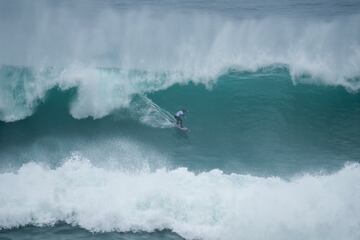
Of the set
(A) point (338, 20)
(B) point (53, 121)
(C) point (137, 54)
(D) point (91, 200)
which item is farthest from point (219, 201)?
(A) point (338, 20)

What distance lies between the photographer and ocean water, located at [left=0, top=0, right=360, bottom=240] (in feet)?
31.7

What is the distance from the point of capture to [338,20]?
19.8 metres

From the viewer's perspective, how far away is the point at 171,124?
14.1 metres

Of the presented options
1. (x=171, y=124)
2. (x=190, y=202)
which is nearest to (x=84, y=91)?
(x=171, y=124)

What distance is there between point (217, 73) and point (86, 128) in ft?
20.0

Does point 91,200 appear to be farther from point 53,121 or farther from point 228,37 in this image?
point 228,37

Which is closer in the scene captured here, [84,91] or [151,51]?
[84,91]

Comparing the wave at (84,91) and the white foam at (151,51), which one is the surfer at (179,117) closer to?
the wave at (84,91)

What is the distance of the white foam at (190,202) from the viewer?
9242mm

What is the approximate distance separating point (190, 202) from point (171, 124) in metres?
4.62

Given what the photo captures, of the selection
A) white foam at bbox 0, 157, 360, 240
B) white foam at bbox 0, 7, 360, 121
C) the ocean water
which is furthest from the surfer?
white foam at bbox 0, 157, 360, 240

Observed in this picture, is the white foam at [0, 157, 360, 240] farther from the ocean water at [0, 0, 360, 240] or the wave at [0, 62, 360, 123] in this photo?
the wave at [0, 62, 360, 123]

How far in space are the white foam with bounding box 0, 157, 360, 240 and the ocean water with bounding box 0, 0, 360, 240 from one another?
3 centimetres

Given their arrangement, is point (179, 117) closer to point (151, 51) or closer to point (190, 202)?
point (190, 202)
